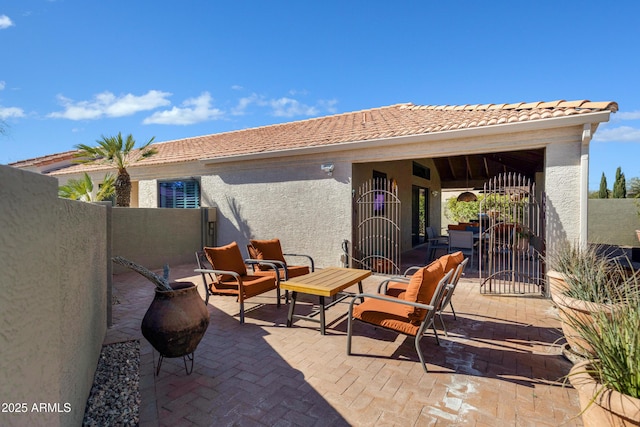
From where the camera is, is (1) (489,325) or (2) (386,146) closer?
(1) (489,325)

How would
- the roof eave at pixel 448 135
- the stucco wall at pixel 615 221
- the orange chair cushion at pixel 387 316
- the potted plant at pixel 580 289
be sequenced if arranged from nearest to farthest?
the potted plant at pixel 580 289 < the orange chair cushion at pixel 387 316 < the roof eave at pixel 448 135 < the stucco wall at pixel 615 221

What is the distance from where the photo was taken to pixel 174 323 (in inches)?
128

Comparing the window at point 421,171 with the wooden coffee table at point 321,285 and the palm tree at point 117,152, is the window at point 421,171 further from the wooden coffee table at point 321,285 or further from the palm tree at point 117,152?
the palm tree at point 117,152

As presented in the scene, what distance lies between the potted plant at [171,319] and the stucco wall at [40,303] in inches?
26.0

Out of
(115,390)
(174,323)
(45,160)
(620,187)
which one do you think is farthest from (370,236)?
(620,187)

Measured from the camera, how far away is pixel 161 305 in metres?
3.31

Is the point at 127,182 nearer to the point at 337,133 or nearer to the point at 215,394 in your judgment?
the point at 337,133

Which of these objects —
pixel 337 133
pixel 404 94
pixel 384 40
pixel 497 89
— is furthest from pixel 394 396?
pixel 497 89

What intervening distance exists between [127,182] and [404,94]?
456 inches

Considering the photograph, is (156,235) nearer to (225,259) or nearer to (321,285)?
(225,259)

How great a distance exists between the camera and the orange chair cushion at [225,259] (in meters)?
5.54

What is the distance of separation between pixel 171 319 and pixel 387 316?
253 cm

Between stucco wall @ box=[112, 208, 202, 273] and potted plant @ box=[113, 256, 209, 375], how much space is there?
709 centimetres

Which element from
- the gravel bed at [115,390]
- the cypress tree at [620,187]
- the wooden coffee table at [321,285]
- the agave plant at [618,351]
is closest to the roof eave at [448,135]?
the wooden coffee table at [321,285]
